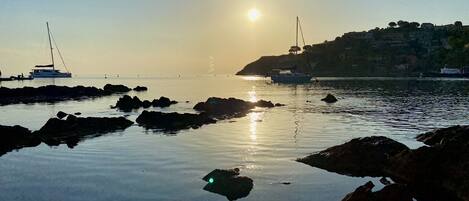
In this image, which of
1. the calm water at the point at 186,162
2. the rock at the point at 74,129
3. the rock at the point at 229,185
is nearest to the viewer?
the rock at the point at 229,185

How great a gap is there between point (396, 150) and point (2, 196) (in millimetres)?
20456

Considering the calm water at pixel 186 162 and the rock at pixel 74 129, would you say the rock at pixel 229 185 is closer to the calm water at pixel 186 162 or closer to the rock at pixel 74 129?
the calm water at pixel 186 162

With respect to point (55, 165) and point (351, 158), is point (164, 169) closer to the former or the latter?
point (55, 165)

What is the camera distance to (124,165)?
27.3 m

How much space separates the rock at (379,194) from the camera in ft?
53.6

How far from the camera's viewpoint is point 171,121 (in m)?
48.2

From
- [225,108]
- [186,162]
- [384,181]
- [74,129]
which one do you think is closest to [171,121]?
[74,129]

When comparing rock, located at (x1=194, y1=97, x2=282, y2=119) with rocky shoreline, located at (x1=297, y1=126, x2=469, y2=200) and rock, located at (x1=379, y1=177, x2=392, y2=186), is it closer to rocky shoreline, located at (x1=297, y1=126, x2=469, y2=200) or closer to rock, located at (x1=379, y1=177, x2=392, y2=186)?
rocky shoreline, located at (x1=297, y1=126, x2=469, y2=200)

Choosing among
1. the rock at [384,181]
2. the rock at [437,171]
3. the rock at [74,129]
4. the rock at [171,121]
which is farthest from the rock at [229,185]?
the rock at [171,121]

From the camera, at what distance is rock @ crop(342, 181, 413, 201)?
1634cm

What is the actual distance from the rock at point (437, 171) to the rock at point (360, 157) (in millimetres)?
1338

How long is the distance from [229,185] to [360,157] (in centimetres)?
851

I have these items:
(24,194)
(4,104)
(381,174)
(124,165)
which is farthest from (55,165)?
(4,104)

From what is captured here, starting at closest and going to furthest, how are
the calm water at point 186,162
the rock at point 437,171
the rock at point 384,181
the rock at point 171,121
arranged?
the rock at point 437,171
the calm water at point 186,162
the rock at point 384,181
the rock at point 171,121
